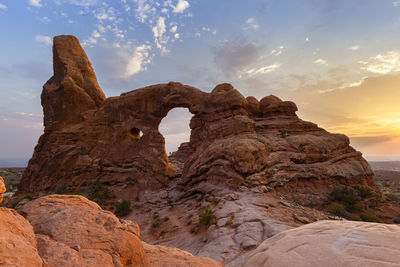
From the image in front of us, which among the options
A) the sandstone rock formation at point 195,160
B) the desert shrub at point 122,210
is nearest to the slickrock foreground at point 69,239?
the sandstone rock formation at point 195,160

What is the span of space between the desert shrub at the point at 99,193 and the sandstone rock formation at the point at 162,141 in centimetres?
83

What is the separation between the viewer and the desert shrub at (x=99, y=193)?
57.4 ft

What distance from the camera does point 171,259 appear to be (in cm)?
337

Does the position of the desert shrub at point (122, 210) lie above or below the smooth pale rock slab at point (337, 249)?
below

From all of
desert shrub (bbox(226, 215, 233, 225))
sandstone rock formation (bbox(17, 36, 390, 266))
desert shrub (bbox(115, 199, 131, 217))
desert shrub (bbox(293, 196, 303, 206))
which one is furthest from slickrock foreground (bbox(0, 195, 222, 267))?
desert shrub (bbox(115, 199, 131, 217))

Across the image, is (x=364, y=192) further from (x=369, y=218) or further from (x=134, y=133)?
(x=134, y=133)

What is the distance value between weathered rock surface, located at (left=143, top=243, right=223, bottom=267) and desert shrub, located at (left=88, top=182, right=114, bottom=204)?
16374 mm

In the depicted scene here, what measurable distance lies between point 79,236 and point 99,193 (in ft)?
59.7

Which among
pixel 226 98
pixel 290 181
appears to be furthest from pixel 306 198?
pixel 226 98

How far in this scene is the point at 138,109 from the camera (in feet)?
72.3

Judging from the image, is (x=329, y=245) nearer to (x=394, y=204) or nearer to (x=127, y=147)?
(x=394, y=204)

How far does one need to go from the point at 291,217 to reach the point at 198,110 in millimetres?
14108

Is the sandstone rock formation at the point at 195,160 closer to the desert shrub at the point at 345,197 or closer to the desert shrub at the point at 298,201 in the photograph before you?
the desert shrub at the point at 298,201

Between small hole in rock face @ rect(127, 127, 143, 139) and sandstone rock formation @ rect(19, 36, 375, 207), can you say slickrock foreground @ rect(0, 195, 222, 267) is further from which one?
small hole in rock face @ rect(127, 127, 143, 139)
